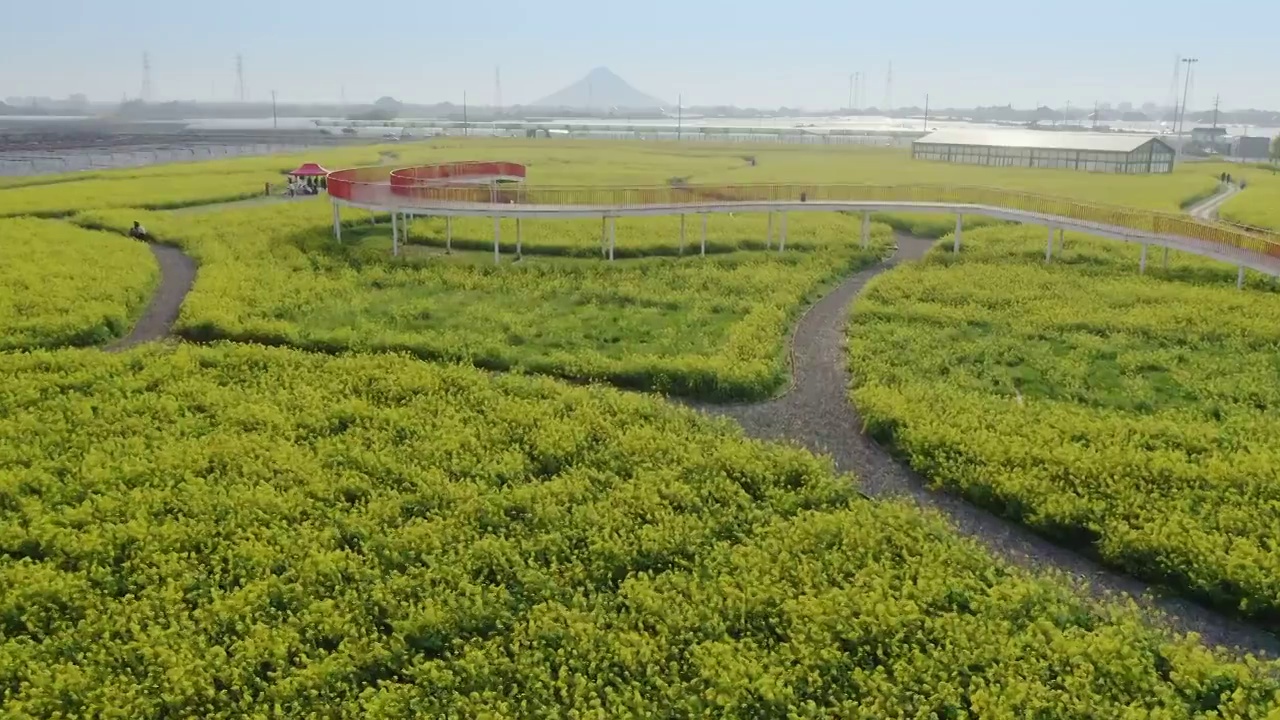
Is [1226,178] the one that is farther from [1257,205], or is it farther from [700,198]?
[700,198]

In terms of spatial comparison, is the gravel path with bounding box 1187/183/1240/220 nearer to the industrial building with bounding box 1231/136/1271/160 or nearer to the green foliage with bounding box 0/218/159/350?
the green foliage with bounding box 0/218/159/350

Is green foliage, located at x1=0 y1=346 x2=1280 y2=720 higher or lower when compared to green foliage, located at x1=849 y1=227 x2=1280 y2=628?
lower

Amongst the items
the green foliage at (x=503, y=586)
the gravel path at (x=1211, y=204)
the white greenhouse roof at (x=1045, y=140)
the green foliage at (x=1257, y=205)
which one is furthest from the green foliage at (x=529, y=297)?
the white greenhouse roof at (x=1045, y=140)

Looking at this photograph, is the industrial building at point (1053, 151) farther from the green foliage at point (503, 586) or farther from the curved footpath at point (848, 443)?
the green foliage at point (503, 586)

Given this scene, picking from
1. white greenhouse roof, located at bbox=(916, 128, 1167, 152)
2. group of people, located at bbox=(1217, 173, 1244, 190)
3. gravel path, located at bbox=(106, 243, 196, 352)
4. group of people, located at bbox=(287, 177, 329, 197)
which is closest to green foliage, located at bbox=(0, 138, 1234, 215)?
group of people, located at bbox=(1217, 173, 1244, 190)

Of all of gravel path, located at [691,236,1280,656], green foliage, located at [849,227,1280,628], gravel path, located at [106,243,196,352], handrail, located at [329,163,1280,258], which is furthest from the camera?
handrail, located at [329,163,1280,258]
